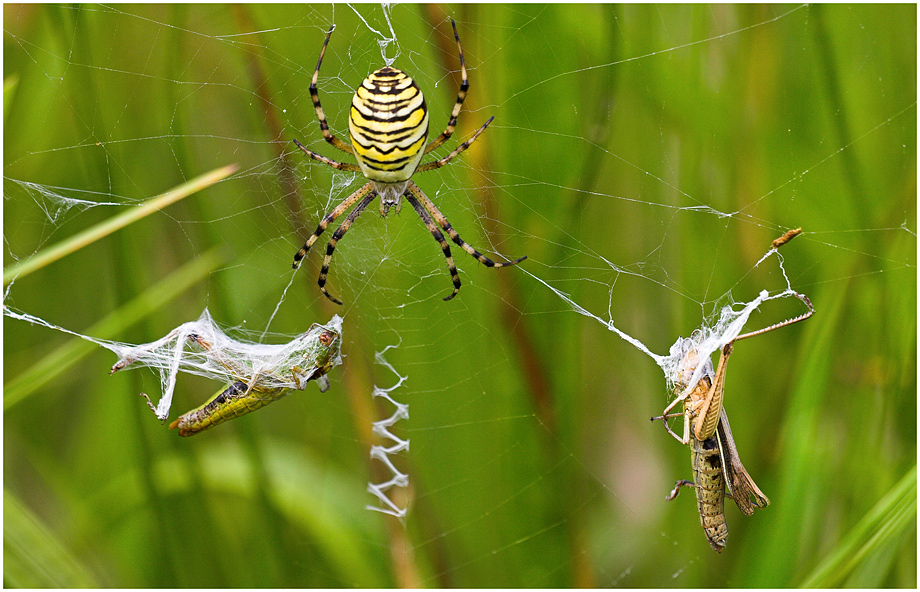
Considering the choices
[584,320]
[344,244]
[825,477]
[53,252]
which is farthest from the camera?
[344,244]

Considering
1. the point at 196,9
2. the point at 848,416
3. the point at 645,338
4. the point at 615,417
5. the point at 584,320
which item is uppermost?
the point at 196,9

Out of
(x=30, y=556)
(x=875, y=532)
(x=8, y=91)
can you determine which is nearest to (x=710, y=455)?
(x=875, y=532)

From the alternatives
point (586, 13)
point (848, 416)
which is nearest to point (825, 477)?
point (848, 416)

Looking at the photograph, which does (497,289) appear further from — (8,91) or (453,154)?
(8,91)

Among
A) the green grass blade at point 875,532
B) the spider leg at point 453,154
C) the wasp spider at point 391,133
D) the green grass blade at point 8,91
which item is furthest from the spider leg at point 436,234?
the green grass blade at point 875,532

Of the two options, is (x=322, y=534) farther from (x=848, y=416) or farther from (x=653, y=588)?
(x=848, y=416)

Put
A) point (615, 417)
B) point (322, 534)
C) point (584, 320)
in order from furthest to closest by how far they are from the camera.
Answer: point (615, 417) → point (584, 320) → point (322, 534)
